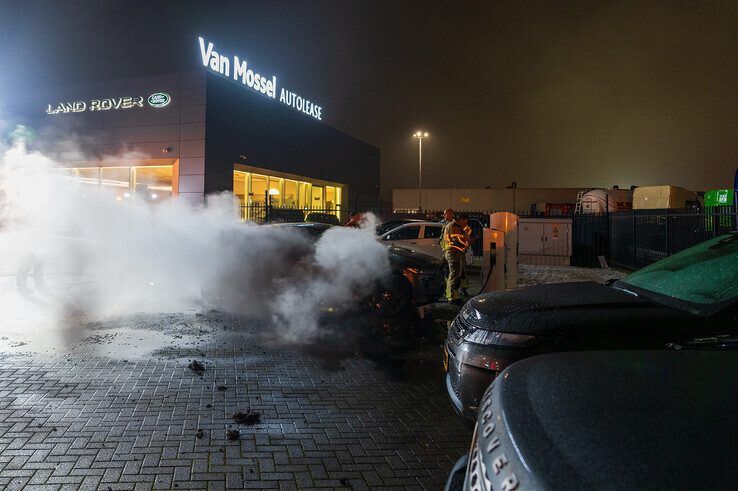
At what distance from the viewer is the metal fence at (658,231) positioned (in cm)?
1027

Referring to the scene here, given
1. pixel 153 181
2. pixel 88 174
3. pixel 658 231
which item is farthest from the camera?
pixel 88 174

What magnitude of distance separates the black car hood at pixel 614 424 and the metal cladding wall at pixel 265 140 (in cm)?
2410

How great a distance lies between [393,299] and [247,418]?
4124mm

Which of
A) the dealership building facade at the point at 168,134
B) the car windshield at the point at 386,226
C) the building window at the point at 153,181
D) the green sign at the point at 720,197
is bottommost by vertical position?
the car windshield at the point at 386,226

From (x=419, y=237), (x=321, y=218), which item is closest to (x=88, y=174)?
(x=321, y=218)

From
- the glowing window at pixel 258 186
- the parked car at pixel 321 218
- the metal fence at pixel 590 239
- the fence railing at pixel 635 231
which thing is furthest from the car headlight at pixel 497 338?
the glowing window at pixel 258 186

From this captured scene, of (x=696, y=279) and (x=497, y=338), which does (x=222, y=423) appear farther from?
(x=696, y=279)

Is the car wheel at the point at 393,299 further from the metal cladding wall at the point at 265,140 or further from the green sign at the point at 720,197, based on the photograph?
the metal cladding wall at the point at 265,140

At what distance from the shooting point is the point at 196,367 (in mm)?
5422

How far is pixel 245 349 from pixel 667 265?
16.0ft

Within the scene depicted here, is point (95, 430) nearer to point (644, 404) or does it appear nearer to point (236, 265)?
point (644, 404)

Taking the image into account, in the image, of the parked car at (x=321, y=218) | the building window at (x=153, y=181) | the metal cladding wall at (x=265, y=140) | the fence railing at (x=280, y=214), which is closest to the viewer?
the fence railing at (x=280, y=214)

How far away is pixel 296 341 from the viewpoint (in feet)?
22.0

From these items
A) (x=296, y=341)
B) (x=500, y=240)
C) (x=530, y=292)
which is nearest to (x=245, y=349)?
(x=296, y=341)
